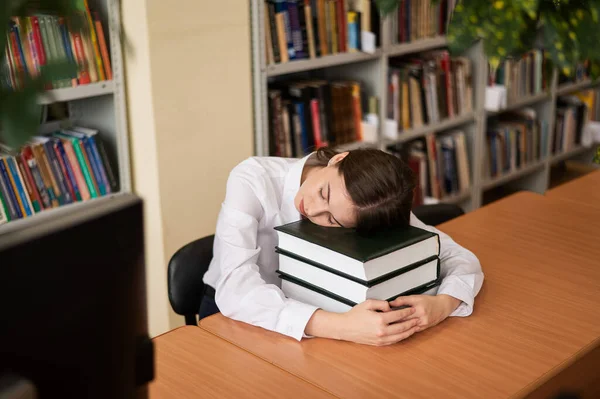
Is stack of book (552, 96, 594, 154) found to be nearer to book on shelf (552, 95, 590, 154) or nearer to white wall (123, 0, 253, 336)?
book on shelf (552, 95, 590, 154)

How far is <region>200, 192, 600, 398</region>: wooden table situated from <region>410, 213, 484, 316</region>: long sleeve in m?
0.03

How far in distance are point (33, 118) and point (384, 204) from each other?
1.19 m

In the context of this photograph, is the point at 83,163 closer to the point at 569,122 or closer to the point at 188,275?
the point at 188,275

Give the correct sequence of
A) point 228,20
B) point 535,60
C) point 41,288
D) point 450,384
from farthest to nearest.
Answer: point 535,60, point 228,20, point 450,384, point 41,288

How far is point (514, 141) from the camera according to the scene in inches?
167

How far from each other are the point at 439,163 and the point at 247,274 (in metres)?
2.33

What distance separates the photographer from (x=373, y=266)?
4.83 feet

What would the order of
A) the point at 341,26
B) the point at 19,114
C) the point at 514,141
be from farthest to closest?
the point at 514,141, the point at 341,26, the point at 19,114

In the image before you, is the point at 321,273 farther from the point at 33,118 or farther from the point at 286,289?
the point at 33,118

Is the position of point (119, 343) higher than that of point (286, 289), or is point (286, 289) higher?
point (119, 343)

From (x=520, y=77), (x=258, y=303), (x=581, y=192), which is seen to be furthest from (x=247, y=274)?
(x=520, y=77)

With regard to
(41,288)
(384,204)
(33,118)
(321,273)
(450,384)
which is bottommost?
(450,384)

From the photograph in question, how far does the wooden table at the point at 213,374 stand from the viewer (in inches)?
51.3

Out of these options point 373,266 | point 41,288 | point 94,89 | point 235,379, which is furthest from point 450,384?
point 94,89
